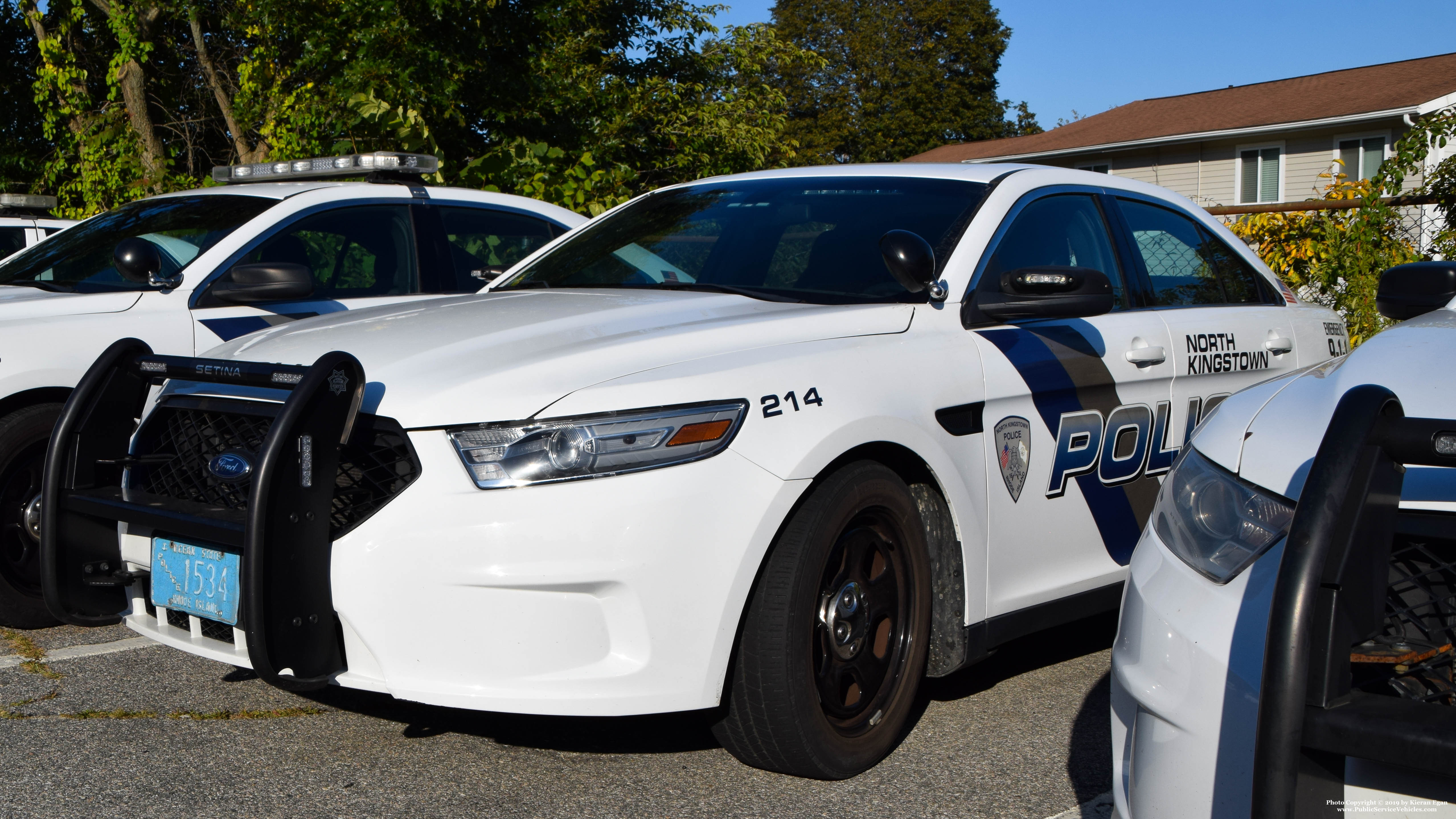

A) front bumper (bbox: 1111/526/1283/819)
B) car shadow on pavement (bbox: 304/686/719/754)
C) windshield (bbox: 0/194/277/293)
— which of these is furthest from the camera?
windshield (bbox: 0/194/277/293)

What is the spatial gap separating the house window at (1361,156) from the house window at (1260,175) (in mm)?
1305

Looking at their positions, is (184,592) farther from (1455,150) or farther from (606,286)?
(1455,150)

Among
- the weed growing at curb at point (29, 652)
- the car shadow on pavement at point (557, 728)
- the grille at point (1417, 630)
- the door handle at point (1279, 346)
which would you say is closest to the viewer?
the grille at point (1417, 630)

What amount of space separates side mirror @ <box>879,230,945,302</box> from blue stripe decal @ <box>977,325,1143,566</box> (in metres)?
0.23

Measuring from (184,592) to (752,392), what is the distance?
142 cm

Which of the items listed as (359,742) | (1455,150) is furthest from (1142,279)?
(1455,150)

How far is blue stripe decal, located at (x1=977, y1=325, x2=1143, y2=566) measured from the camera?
3.57m

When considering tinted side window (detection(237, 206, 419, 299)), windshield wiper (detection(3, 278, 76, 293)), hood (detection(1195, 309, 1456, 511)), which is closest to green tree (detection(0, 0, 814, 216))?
tinted side window (detection(237, 206, 419, 299))

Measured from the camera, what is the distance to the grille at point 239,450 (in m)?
2.78

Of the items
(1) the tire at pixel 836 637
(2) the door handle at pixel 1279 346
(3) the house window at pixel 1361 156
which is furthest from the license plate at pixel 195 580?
(3) the house window at pixel 1361 156

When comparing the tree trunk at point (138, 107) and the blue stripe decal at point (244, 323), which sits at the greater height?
the tree trunk at point (138, 107)

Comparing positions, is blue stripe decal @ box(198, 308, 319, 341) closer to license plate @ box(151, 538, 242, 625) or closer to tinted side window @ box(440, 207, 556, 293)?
tinted side window @ box(440, 207, 556, 293)

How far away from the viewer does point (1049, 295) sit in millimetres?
3502

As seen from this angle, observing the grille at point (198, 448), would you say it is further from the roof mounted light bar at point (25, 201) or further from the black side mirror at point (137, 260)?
the roof mounted light bar at point (25, 201)
